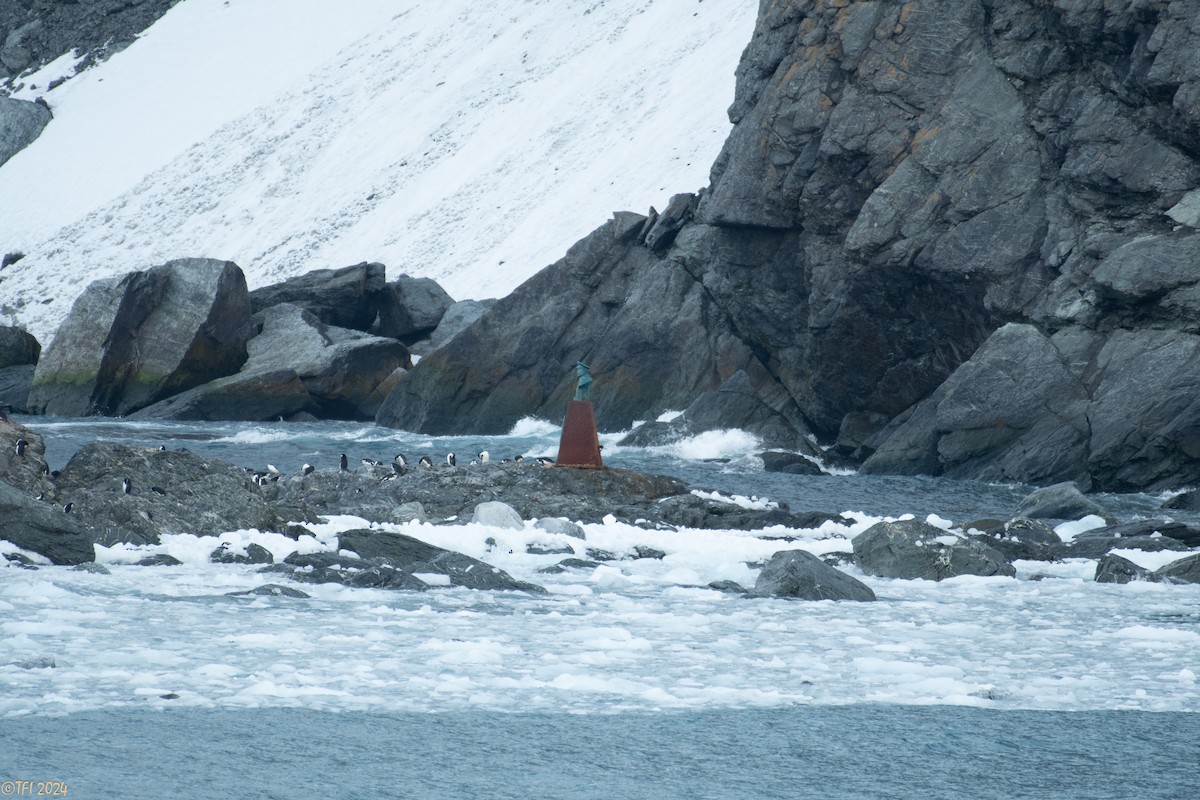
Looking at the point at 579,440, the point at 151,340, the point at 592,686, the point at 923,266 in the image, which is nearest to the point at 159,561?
the point at 592,686

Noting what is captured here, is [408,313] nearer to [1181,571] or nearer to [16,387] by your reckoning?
[16,387]

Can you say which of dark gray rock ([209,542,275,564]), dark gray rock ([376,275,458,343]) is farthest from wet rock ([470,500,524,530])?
dark gray rock ([376,275,458,343])

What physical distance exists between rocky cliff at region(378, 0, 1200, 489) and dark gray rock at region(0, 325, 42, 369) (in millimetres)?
15948

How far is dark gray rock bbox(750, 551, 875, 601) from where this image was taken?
12930mm

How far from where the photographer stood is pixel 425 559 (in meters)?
13.9

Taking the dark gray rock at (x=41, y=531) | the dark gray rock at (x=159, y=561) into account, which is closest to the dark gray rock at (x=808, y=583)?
the dark gray rock at (x=159, y=561)

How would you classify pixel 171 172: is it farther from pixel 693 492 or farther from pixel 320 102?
pixel 693 492

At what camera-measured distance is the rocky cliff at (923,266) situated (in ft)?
Result: 75.5

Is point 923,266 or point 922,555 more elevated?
point 922,555

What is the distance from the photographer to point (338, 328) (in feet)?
132

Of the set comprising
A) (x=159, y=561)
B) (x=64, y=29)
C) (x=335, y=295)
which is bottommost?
(x=335, y=295)

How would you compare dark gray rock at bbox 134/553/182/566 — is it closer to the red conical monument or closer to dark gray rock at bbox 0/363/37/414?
the red conical monument

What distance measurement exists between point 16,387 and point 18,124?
38.2m

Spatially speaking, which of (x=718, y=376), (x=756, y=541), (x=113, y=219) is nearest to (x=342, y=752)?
(x=756, y=541)
